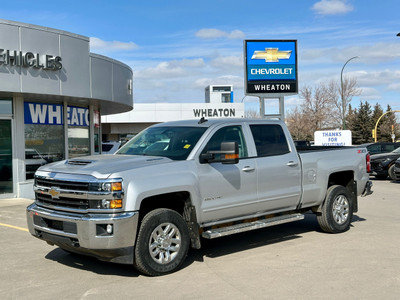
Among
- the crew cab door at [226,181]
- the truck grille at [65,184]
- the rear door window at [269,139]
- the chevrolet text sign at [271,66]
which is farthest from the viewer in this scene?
the chevrolet text sign at [271,66]

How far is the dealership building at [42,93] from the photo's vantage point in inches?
458

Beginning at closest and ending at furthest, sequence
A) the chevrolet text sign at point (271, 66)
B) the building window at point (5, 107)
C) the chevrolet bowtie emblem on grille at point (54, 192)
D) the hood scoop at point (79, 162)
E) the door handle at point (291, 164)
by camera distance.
→ the chevrolet bowtie emblem on grille at point (54, 192) < the hood scoop at point (79, 162) < the door handle at point (291, 164) < the building window at point (5, 107) < the chevrolet text sign at point (271, 66)

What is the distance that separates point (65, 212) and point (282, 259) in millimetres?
2987

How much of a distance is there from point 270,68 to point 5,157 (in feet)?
35.8

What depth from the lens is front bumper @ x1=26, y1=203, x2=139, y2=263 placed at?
5.16 metres

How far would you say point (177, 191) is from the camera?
226 inches

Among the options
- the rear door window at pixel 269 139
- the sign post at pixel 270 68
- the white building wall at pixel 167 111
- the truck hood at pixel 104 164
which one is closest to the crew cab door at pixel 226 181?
the rear door window at pixel 269 139

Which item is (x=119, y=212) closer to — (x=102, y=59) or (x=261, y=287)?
(x=261, y=287)

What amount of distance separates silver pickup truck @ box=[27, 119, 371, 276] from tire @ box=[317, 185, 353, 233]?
20mm

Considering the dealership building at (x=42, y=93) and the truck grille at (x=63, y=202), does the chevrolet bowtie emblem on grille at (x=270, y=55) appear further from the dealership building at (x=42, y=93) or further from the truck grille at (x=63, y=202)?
the truck grille at (x=63, y=202)

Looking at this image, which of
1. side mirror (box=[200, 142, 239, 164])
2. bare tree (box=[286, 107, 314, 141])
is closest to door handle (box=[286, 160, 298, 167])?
side mirror (box=[200, 142, 239, 164])

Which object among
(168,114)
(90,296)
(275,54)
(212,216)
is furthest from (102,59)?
(168,114)

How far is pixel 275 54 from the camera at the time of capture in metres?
18.7

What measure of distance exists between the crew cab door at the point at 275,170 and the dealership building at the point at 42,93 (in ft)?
23.7
